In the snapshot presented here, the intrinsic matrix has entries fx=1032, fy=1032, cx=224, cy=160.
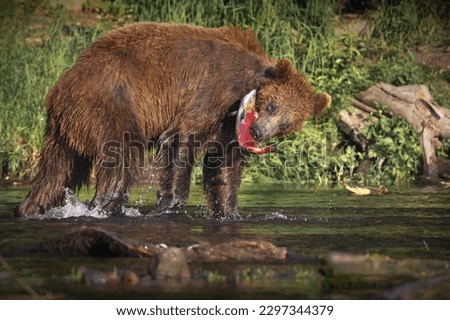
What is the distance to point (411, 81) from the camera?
13.1 metres

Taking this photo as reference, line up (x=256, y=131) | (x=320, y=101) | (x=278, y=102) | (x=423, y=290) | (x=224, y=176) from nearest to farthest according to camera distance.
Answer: (x=423, y=290)
(x=256, y=131)
(x=278, y=102)
(x=320, y=101)
(x=224, y=176)

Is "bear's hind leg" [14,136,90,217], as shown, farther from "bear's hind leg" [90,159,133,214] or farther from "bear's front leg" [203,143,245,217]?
"bear's front leg" [203,143,245,217]

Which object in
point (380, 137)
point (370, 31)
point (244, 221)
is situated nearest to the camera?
point (244, 221)

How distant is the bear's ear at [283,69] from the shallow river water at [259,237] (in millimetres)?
1208

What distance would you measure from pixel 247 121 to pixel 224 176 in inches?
25.7

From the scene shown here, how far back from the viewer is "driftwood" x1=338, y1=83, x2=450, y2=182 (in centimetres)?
1223

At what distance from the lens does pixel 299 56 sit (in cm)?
1380

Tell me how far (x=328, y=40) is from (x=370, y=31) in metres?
1.28

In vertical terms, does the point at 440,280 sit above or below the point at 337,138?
above

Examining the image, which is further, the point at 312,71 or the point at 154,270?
the point at 312,71

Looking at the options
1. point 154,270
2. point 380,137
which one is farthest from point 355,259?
point 380,137

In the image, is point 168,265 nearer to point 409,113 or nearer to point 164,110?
point 164,110

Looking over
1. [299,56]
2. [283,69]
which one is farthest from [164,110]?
[299,56]

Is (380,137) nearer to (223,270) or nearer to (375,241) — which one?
(375,241)
